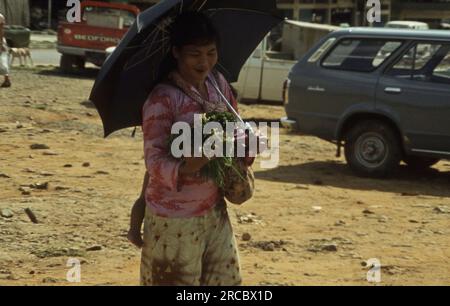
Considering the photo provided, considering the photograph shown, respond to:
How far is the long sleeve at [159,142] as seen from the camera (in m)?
3.63

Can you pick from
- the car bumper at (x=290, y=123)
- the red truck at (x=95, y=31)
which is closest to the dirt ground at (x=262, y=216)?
the car bumper at (x=290, y=123)

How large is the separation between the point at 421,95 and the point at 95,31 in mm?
13294

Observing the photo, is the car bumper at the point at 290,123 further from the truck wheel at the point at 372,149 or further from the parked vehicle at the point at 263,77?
the parked vehicle at the point at 263,77

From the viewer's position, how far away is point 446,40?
10.4 m

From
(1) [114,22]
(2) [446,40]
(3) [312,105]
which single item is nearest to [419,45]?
(2) [446,40]

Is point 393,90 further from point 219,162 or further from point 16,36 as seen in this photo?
point 16,36

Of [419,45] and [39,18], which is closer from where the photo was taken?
[419,45]

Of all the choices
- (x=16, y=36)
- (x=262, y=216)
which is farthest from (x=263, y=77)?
(x=16, y=36)

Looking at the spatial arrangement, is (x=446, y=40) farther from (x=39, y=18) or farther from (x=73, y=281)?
(x=39, y=18)

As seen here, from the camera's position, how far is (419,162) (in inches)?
454

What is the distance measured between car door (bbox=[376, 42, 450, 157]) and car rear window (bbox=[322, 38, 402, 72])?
20 cm

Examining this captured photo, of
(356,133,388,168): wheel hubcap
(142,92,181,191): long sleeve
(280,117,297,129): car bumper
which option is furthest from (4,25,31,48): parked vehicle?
(142,92,181,191): long sleeve

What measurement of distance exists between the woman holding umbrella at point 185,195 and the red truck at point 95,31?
18.5 metres
